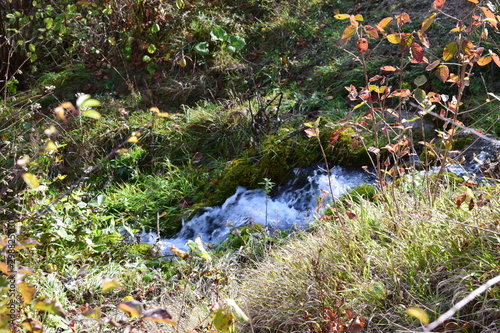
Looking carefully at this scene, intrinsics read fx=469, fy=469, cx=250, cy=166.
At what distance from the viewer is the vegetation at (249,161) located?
2105mm

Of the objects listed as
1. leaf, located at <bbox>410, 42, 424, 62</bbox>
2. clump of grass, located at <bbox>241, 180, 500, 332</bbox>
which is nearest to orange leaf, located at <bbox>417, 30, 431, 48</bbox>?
leaf, located at <bbox>410, 42, 424, 62</bbox>

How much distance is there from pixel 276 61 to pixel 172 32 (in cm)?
159

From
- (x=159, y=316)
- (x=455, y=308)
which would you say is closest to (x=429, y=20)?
(x=455, y=308)

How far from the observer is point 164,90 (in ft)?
21.0

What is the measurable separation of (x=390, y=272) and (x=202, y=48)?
4955mm

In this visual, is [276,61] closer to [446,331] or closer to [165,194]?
[165,194]

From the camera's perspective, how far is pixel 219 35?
6547 millimetres

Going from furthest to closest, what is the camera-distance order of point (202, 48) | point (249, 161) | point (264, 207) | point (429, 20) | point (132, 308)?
point (202, 48) → point (249, 161) → point (264, 207) → point (429, 20) → point (132, 308)

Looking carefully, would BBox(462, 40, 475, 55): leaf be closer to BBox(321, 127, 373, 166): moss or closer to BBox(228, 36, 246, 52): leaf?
BBox(321, 127, 373, 166): moss

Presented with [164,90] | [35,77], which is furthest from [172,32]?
[35,77]

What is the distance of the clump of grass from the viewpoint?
1.99m

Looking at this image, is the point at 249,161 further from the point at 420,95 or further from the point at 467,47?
the point at 467,47

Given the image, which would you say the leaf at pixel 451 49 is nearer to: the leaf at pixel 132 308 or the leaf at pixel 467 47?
the leaf at pixel 467 47

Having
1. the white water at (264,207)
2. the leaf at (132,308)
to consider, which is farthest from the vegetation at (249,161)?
the white water at (264,207)
